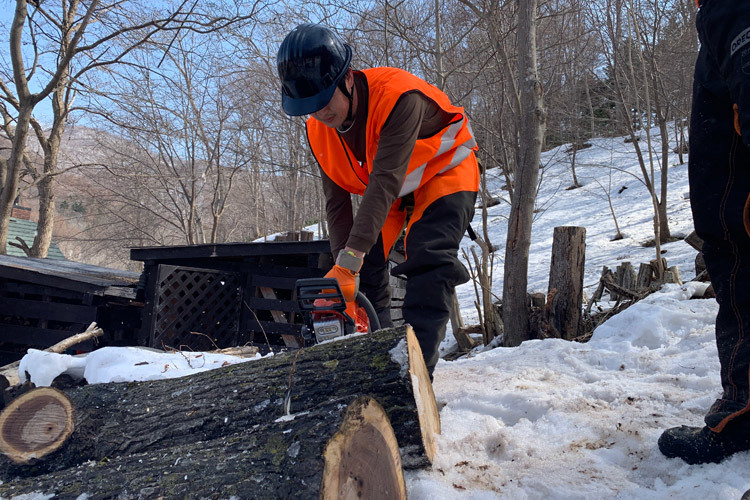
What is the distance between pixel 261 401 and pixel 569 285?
3.42 meters

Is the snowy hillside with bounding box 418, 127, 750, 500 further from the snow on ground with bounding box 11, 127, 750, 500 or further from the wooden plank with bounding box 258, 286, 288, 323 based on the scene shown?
the wooden plank with bounding box 258, 286, 288, 323

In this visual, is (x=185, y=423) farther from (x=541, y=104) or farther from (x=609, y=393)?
(x=541, y=104)

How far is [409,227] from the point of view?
2.37 m

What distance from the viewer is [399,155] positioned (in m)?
2.15

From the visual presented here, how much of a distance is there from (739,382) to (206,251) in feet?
18.4

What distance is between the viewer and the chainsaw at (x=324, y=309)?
187cm

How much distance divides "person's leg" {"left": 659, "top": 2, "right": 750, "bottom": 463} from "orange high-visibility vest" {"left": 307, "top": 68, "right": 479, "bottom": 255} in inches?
40.7

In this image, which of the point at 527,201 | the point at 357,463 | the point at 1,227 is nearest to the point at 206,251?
the point at 527,201

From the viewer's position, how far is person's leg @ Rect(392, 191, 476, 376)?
7.20ft

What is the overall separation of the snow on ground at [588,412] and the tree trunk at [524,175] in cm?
90

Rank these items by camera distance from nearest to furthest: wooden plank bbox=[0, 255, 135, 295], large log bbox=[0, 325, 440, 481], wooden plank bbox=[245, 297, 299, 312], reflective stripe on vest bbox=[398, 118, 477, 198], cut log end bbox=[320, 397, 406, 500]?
cut log end bbox=[320, 397, 406, 500]
large log bbox=[0, 325, 440, 481]
reflective stripe on vest bbox=[398, 118, 477, 198]
wooden plank bbox=[0, 255, 135, 295]
wooden plank bbox=[245, 297, 299, 312]

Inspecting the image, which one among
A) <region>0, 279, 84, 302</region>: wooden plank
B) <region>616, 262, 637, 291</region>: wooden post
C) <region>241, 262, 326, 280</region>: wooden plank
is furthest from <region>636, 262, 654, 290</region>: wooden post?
<region>0, 279, 84, 302</region>: wooden plank

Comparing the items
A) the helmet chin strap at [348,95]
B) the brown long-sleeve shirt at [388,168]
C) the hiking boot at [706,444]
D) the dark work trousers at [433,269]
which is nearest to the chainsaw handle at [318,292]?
the brown long-sleeve shirt at [388,168]

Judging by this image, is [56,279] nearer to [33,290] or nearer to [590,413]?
[33,290]
